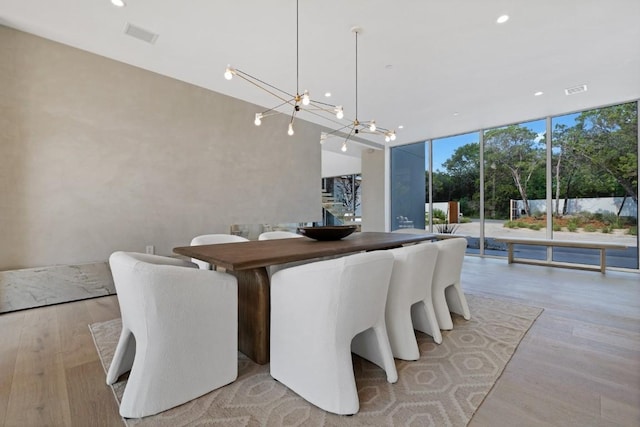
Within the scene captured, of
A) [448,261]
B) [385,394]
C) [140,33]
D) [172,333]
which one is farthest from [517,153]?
[172,333]

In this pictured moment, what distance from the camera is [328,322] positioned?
1381mm

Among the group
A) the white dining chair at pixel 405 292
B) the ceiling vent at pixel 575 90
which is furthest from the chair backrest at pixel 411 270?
the ceiling vent at pixel 575 90

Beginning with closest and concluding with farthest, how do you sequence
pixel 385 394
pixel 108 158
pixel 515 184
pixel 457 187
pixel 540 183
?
1. pixel 385 394
2. pixel 108 158
3. pixel 540 183
4. pixel 515 184
5. pixel 457 187

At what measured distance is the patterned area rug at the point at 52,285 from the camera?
9.09 ft

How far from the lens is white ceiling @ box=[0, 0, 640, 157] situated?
8.36 feet

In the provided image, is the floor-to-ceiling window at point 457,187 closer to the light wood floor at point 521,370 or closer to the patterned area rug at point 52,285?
the light wood floor at point 521,370

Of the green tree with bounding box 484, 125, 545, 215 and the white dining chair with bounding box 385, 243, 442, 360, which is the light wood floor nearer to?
the white dining chair with bounding box 385, 243, 442, 360

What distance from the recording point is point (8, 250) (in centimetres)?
287

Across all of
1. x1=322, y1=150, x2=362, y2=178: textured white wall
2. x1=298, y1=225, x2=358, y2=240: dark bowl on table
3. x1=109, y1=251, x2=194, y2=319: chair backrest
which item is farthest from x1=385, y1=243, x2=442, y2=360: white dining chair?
x1=322, y1=150, x2=362, y2=178: textured white wall

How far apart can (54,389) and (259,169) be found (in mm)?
3775

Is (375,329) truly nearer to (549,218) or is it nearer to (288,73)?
(288,73)

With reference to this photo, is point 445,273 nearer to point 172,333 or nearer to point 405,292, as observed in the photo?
point 405,292

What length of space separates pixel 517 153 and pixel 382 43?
4.31 meters

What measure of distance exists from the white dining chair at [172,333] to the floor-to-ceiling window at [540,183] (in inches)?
236
